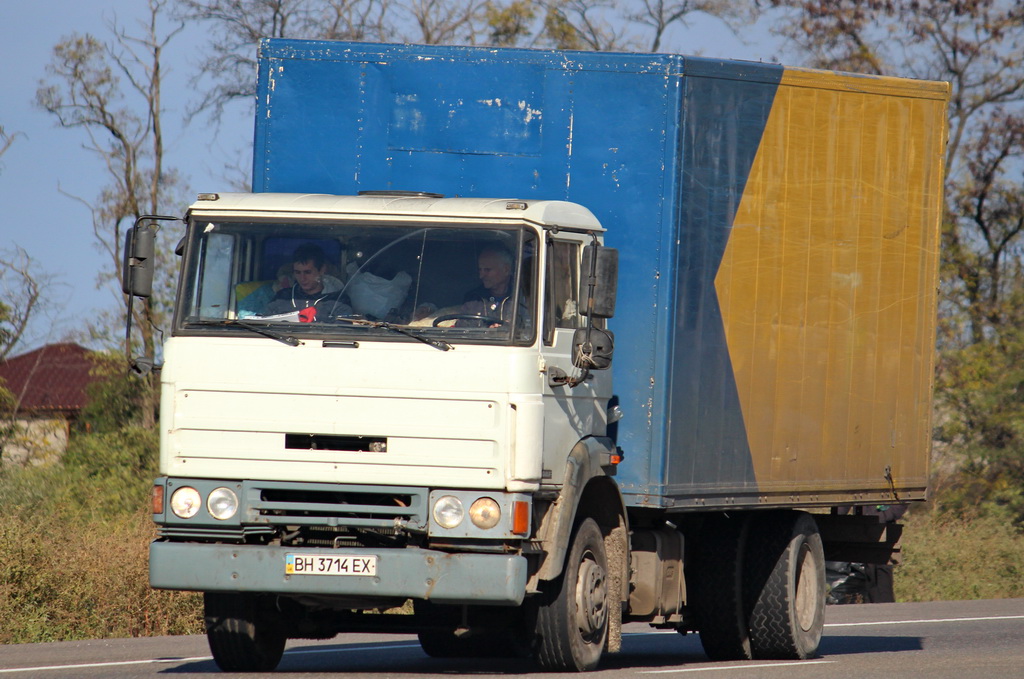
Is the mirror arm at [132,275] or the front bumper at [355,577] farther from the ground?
the mirror arm at [132,275]

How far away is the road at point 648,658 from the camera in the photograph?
9.42 m

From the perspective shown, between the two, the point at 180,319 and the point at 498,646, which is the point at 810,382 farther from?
the point at 180,319

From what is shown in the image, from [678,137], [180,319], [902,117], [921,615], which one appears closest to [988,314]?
[921,615]

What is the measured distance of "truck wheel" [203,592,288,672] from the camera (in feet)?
28.7

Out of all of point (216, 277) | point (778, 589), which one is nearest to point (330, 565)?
point (216, 277)

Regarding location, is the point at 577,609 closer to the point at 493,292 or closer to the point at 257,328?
the point at 493,292

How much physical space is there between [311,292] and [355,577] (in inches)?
62.8

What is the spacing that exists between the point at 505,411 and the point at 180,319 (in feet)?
6.20

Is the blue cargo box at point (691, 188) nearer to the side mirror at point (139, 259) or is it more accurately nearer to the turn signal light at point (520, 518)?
the side mirror at point (139, 259)

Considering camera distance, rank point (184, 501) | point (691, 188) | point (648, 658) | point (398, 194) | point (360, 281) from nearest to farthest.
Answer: point (184, 501)
point (360, 281)
point (398, 194)
point (691, 188)
point (648, 658)

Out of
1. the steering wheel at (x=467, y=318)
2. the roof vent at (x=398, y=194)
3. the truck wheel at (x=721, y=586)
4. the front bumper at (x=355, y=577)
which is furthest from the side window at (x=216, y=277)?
the truck wheel at (x=721, y=586)

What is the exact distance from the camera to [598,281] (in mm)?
8305

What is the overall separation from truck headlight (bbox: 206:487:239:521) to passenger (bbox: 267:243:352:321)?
103 cm

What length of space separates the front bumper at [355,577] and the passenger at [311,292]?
131 cm
